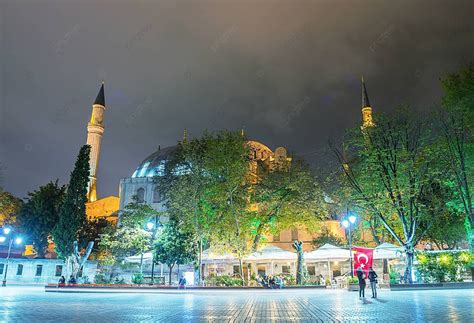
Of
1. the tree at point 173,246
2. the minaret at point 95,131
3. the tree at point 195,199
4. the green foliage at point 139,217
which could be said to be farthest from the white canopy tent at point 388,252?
the minaret at point 95,131

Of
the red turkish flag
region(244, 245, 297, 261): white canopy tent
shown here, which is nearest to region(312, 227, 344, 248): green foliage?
region(244, 245, 297, 261): white canopy tent

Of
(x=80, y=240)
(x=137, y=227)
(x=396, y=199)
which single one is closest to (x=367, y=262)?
(x=396, y=199)

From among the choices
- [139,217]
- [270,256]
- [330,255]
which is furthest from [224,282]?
[139,217]

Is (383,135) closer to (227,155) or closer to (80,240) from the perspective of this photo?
(227,155)

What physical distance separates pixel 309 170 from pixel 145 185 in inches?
1627

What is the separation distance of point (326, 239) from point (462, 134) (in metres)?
27.2

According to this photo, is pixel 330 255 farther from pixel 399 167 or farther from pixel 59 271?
pixel 59 271

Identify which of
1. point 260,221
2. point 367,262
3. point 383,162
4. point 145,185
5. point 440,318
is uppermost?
point 145,185

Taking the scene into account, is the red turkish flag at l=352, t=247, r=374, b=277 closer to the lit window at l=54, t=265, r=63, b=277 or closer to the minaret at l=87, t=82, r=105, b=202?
the lit window at l=54, t=265, r=63, b=277

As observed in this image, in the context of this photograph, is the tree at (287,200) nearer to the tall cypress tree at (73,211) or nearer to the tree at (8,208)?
the tall cypress tree at (73,211)

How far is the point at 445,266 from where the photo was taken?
22.0m

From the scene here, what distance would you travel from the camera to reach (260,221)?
1155 inches

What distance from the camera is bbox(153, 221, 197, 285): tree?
106 feet

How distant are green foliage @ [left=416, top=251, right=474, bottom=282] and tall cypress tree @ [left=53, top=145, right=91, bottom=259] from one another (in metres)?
26.0
